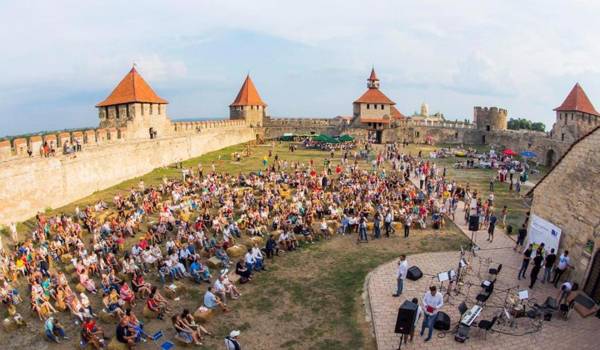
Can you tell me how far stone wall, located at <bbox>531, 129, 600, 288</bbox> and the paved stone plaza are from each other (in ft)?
4.35

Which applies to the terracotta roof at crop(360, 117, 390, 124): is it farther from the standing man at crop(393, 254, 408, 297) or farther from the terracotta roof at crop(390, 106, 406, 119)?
the standing man at crop(393, 254, 408, 297)

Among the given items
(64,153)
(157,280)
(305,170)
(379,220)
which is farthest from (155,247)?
(305,170)

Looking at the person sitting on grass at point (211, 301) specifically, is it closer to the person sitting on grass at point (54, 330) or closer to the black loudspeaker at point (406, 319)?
the person sitting on grass at point (54, 330)

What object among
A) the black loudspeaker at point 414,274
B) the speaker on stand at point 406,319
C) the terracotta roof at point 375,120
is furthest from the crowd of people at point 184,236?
the terracotta roof at point 375,120

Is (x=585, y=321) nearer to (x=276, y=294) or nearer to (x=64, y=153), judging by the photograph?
(x=276, y=294)

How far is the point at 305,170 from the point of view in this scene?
30.2 m

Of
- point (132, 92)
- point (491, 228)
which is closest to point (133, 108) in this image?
point (132, 92)

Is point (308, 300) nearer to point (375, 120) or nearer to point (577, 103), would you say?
point (577, 103)

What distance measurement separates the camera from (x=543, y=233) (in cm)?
1314

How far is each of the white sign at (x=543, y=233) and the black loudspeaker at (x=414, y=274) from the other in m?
4.19

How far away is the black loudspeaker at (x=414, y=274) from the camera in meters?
12.1

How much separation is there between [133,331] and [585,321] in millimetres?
11106

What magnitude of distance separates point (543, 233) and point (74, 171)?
2260 centimetres

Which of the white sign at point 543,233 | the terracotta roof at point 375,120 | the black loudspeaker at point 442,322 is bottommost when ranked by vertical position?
the black loudspeaker at point 442,322
